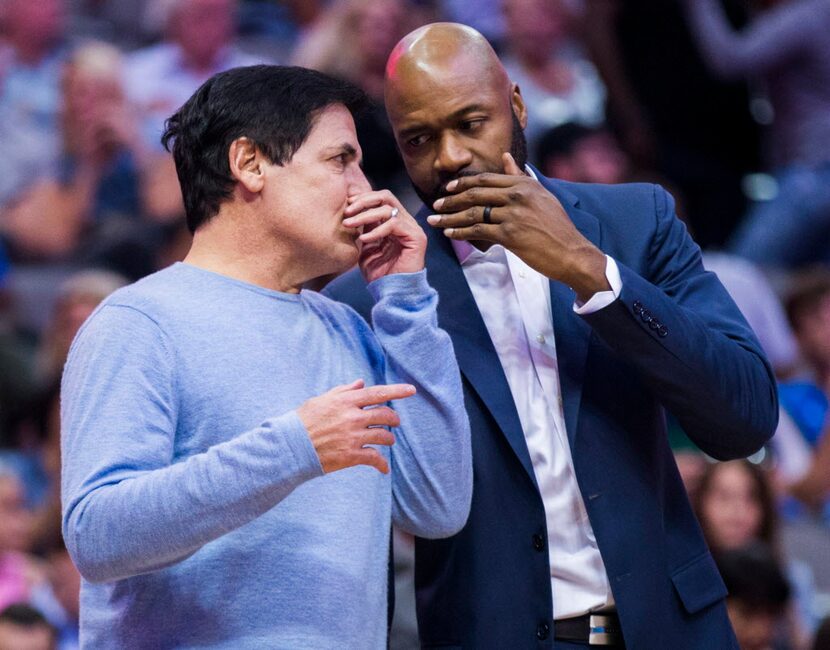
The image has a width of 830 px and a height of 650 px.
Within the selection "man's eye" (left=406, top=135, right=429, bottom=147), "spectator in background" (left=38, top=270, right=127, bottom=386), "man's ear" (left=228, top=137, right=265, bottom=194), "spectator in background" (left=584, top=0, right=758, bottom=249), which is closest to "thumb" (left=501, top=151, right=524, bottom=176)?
"man's eye" (left=406, top=135, right=429, bottom=147)

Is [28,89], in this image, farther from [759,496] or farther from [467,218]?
[467,218]

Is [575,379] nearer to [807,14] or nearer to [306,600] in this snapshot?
[306,600]

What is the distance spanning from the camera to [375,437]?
6.72 feet

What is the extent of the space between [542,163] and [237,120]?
11.7 feet

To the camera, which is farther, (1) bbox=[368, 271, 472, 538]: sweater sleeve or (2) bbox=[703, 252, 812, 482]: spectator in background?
(2) bbox=[703, 252, 812, 482]: spectator in background

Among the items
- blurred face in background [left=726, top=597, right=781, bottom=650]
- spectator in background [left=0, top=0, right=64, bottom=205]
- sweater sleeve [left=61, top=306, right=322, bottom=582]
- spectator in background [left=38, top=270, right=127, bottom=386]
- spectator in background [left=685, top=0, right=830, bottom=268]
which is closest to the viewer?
sweater sleeve [left=61, top=306, right=322, bottom=582]

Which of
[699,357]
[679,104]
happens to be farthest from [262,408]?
[679,104]

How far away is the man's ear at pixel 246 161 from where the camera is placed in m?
2.35

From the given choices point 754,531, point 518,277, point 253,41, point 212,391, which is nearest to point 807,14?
point 253,41

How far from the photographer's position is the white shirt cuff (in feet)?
7.57

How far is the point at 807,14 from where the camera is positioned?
6.83 metres

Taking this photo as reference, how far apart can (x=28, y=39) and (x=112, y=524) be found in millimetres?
4641

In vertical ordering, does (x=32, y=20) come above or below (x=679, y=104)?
above

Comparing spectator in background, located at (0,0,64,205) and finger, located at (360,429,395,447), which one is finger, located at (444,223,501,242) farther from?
spectator in background, located at (0,0,64,205)
